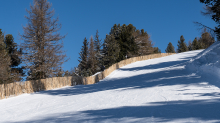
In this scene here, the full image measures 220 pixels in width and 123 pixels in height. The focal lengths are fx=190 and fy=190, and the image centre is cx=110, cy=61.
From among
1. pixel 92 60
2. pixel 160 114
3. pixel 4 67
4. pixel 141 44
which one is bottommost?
pixel 160 114

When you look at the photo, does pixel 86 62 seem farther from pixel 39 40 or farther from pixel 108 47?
pixel 39 40

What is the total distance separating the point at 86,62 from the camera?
48125 mm

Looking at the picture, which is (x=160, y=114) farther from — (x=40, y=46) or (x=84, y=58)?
(x=84, y=58)

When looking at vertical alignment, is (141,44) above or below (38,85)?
above

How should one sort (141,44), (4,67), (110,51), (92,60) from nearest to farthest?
(4,67)
(92,60)
(110,51)
(141,44)

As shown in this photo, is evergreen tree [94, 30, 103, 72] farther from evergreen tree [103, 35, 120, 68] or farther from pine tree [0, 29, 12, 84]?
pine tree [0, 29, 12, 84]

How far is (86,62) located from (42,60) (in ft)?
90.4

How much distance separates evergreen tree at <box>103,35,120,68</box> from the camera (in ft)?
165

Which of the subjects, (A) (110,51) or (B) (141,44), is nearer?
(A) (110,51)

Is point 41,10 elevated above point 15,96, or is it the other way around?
point 41,10

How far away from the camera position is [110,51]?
5059 centimetres

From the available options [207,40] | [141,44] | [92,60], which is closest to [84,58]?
[92,60]

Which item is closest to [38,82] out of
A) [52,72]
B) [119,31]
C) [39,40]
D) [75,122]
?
[52,72]

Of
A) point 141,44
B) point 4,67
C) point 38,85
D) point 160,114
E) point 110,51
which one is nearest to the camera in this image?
point 160,114
